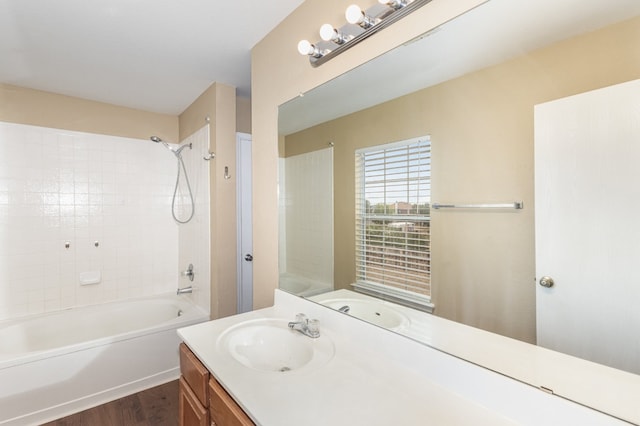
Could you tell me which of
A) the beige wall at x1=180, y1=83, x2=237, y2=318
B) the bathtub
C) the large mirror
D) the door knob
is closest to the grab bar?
the large mirror

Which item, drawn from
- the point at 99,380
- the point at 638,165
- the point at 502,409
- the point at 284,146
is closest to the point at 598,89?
the point at 638,165

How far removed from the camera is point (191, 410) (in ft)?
4.33

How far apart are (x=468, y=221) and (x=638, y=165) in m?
0.40

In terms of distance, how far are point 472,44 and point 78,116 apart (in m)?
3.42

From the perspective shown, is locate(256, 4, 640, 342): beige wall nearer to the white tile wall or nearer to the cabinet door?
the white tile wall

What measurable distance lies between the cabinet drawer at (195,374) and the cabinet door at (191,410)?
3 cm

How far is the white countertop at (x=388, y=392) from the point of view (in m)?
0.79

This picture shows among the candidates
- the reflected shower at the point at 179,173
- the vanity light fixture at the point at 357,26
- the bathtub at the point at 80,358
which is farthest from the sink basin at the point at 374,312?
the reflected shower at the point at 179,173

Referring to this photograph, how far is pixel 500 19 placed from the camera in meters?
0.89

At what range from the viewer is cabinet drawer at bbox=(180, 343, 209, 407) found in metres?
1.17

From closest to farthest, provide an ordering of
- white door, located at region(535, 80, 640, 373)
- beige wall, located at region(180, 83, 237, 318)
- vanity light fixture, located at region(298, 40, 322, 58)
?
1. white door, located at region(535, 80, 640, 373)
2. vanity light fixture, located at region(298, 40, 322, 58)
3. beige wall, located at region(180, 83, 237, 318)

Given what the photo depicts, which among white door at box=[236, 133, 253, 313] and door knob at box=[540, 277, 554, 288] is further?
white door at box=[236, 133, 253, 313]

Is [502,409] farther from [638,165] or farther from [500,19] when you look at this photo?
[500,19]

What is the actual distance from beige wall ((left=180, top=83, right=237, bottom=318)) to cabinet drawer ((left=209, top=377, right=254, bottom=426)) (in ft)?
5.02
